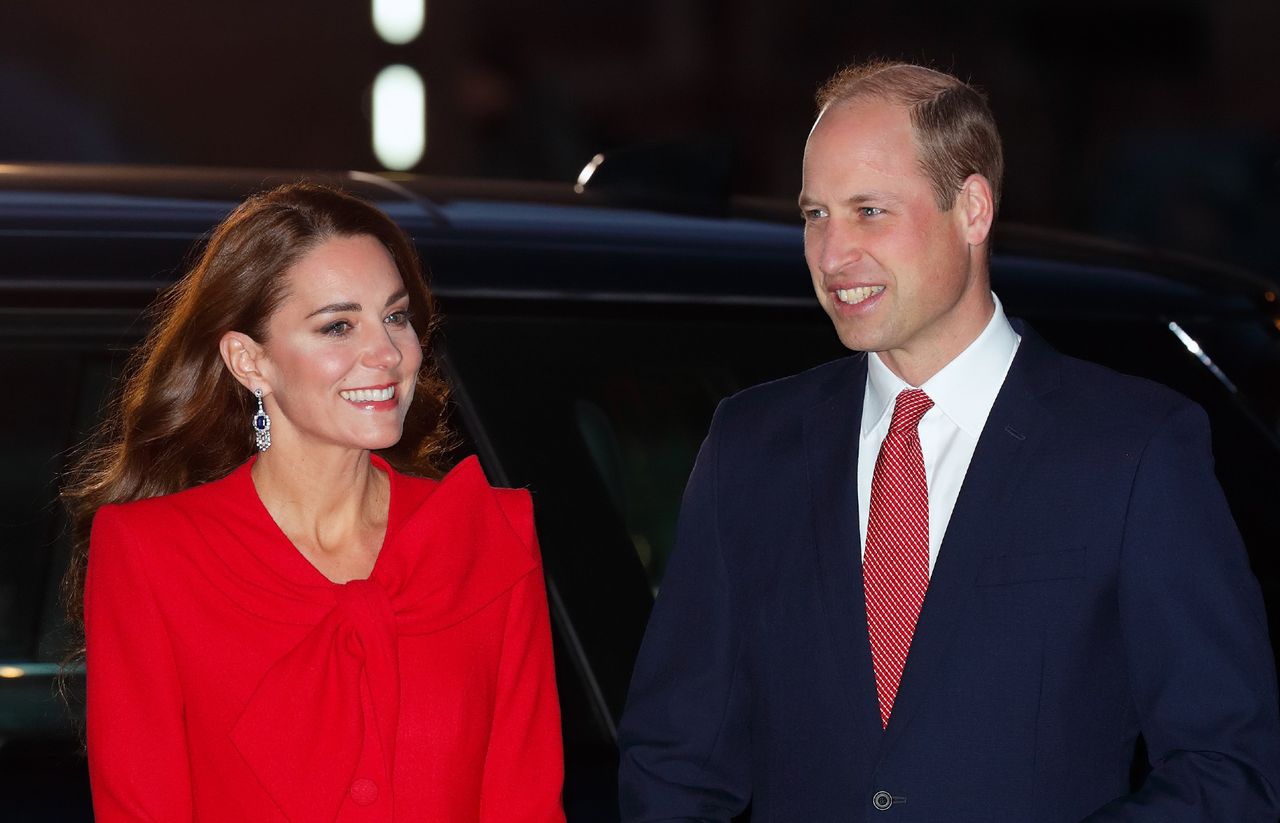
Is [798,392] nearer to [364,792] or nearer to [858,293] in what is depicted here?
[858,293]

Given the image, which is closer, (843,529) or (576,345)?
(843,529)

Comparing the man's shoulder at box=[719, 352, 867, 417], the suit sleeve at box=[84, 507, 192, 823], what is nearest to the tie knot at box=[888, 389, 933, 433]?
the man's shoulder at box=[719, 352, 867, 417]

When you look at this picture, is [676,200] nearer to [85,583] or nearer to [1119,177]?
[85,583]

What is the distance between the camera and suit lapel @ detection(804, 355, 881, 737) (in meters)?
2.55

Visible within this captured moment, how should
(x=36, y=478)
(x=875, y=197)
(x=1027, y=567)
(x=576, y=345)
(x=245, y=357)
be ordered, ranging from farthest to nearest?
(x=576, y=345), (x=36, y=478), (x=245, y=357), (x=875, y=197), (x=1027, y=567)

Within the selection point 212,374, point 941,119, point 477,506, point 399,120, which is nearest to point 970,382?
point 941,119

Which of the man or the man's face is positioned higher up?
the man's face

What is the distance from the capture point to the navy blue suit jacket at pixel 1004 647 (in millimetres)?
2428

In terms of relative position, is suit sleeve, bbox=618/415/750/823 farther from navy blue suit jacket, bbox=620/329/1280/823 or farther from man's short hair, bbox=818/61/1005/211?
man's short hair, bbox=818/61/1005/211

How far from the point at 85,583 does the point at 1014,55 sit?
42.8 ft

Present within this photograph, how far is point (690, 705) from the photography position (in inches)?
105

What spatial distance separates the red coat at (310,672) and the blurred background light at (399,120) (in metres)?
11.9

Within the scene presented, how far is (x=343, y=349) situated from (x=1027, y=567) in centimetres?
96

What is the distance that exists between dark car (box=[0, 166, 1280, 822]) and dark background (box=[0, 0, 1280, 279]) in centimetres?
963
